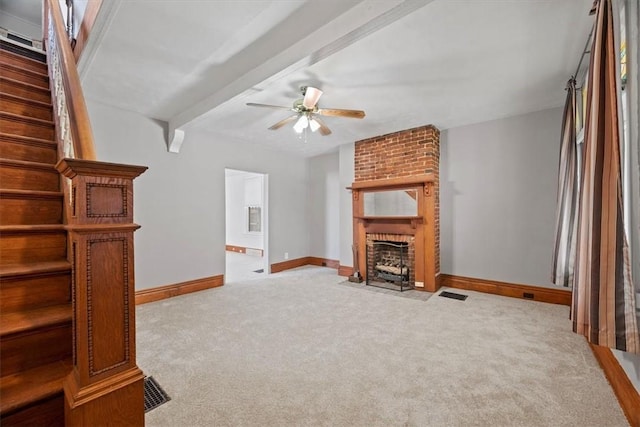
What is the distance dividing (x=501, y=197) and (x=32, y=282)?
483 cm

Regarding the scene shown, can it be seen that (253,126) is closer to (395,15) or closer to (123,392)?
(395,15)

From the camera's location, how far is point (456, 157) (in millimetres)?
4258

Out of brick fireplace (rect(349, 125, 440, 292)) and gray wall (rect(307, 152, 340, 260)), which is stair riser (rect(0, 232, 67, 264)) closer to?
brick fireplace (rect(349, 125, 440, 292))

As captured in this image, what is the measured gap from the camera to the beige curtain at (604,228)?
1349 millimetres

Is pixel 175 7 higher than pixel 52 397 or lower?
higher

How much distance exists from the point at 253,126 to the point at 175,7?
2278 millimetres

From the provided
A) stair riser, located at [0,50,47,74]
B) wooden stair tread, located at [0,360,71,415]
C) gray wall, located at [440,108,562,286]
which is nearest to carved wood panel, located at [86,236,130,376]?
wooden stair tread, located at [0,360,71,415]

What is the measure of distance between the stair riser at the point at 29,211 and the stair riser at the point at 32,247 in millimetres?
169

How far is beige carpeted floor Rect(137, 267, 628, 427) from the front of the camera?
161 cm

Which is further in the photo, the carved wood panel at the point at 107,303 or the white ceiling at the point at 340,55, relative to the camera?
the white ceiling at the point at 340,55

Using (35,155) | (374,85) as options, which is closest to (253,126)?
(374,85)

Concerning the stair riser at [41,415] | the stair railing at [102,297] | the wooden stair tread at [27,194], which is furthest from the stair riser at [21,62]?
the stair riser at [41,415]

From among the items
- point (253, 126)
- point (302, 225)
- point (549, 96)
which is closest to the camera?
point (549, 96)

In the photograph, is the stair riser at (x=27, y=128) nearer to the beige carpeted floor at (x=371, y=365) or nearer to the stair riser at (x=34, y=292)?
the stair riser at (x=34, y=292)
